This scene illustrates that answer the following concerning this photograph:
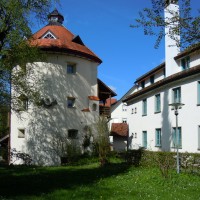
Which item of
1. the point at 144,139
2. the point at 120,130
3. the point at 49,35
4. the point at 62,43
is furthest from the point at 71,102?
the point at 120,130

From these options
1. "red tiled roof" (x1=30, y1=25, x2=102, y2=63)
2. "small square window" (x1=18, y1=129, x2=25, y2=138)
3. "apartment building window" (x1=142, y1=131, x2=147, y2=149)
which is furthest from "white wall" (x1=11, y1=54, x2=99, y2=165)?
"apartment building window" (x1=142, y1=131, x2=147, y2=149)

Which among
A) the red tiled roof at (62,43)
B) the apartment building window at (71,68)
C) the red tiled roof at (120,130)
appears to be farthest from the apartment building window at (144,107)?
the red tiled roof at (120,130)

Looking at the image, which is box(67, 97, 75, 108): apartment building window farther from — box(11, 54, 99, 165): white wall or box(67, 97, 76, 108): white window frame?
box(11, 54, 99, 165): white wall

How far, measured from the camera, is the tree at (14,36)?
54.3 ft

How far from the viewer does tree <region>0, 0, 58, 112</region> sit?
16.5 meters

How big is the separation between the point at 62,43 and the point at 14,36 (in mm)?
13409

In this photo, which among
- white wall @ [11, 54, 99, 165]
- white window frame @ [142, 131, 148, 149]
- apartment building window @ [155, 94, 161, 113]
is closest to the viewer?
apartment building window @ [155, 94, 161, 113]

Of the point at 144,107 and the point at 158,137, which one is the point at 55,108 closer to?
the point at 144,107

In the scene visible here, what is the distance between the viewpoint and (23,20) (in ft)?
55.8

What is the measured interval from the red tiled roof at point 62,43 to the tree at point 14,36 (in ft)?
26.8

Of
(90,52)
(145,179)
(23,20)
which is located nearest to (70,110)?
(90,52)

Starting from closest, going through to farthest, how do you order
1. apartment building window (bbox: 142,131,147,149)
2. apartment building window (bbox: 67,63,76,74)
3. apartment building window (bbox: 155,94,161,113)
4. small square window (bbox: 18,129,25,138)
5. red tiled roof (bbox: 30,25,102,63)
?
1. apartment building window (bbox: 155,94,161,113)
2. red tiled roof (bbox: 30,25,102,63)
3. small square window (bbox: 18,129,25,138)
4. apartment building window (bbox: 67,63,76,74)
5. apartment building window (bbox: 142,131,147,149)

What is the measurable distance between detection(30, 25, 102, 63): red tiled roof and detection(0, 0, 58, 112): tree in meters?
8.17

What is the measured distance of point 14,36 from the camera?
16766 mm
